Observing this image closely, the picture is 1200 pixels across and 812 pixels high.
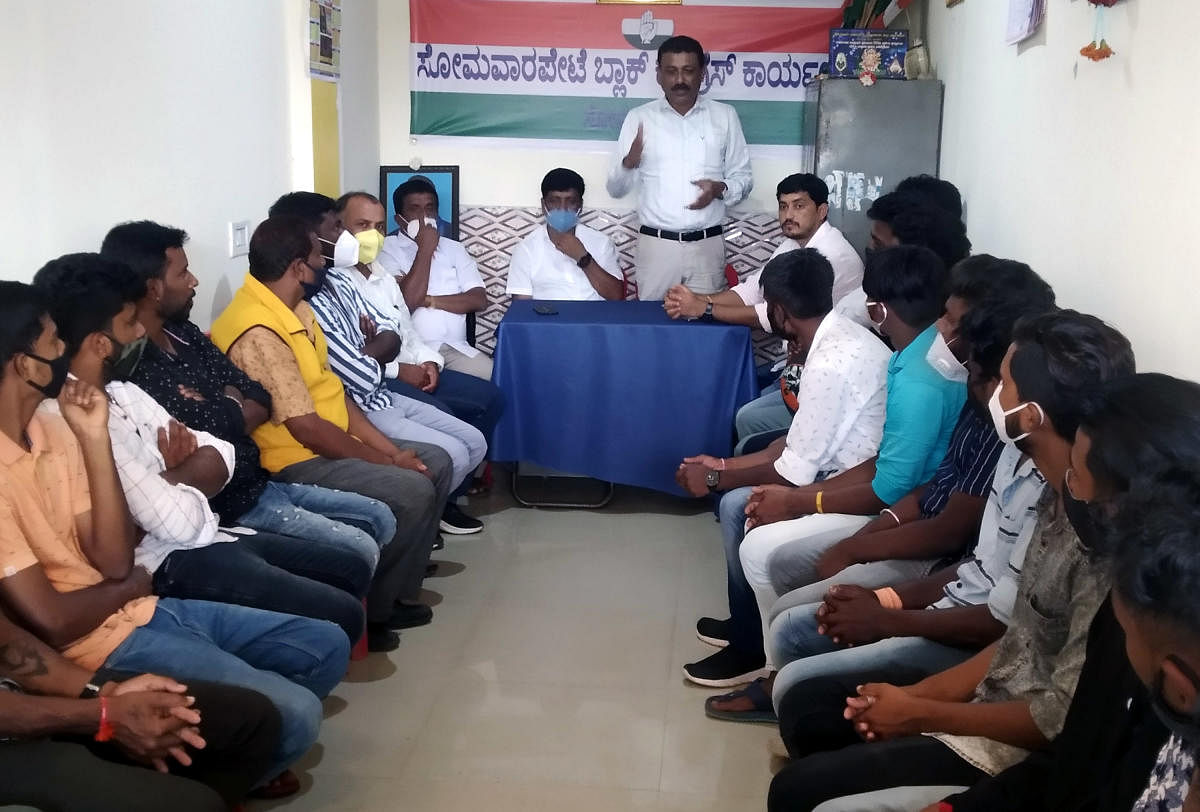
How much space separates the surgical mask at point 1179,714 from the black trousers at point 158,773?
4.63ft

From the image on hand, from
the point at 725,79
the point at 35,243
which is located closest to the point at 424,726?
the point at 35,243

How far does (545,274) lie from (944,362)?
9.30 ft

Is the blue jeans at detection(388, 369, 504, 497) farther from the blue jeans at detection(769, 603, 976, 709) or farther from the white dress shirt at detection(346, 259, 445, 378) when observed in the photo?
the blue jeans at detection(769, 603, 976, 709)

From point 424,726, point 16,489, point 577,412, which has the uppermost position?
point 16,489

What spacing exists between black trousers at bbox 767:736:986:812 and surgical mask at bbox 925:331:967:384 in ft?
3.12

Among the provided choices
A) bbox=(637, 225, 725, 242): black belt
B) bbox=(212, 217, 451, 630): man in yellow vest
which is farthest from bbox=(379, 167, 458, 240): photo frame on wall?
bbox=(212, 217, 451, 630): man in yellow vest

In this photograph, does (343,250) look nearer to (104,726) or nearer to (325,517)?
(325,517)

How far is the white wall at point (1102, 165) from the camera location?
2.20 meters

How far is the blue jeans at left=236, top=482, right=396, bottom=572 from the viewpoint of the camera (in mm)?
2805

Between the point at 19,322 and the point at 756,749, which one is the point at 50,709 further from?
the point at 756,749

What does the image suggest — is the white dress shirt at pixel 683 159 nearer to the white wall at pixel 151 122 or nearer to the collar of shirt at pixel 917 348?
the white wall at pixel 151 122

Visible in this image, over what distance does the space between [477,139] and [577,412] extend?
6.46ft

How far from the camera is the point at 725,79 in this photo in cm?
548

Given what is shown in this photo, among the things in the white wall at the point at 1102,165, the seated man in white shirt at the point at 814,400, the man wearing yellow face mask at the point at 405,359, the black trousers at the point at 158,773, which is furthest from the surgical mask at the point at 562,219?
the black trousers at the point at 158,773
